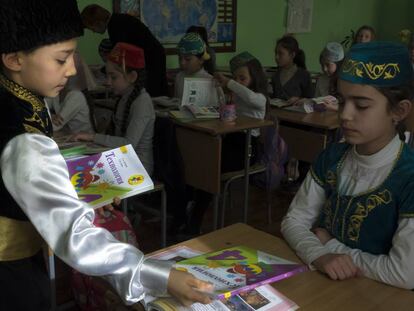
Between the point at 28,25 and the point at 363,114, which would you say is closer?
the point at 28,25

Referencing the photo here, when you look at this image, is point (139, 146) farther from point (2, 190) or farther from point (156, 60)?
point (2, 190)

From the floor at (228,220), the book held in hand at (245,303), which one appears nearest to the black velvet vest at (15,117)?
the book held in hand at (245,303)

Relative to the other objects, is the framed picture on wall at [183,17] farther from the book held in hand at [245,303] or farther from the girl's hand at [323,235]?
the book held in hand at [245,303]

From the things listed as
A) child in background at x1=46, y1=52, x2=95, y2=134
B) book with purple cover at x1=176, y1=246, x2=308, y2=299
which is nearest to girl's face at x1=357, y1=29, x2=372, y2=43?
child in background at x1=46, y1=52, x2=95, y2=134

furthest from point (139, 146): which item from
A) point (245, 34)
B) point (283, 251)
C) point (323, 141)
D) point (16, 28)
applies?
point (245, 34)

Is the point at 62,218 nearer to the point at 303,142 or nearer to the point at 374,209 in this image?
the point at 374,209

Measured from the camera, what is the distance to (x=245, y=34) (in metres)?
5.73

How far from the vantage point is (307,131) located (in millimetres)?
3387

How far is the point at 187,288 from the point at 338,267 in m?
0.41

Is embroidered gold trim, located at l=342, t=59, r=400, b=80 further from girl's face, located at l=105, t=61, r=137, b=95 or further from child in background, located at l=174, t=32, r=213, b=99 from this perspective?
child in background, located at l=174, t=32, r=213, b=99

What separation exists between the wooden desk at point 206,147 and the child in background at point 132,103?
10.1 inches

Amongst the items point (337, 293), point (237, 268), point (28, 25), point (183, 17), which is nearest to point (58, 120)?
point (28, 25)

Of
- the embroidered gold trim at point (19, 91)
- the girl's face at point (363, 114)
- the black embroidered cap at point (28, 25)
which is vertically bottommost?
the girl's face at point (363, 114)

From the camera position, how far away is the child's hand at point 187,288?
3.08ft
